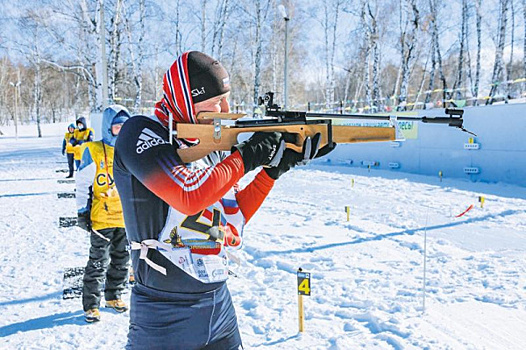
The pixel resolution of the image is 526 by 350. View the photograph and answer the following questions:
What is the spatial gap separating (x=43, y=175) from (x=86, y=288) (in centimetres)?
1177

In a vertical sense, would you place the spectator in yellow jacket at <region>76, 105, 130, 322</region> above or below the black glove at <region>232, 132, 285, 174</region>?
below

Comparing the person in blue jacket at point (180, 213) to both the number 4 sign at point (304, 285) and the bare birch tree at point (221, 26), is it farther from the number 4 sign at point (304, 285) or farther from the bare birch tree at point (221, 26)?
the bare birch tree at point (221, 26)

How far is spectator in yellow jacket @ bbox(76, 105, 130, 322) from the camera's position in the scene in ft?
12.3

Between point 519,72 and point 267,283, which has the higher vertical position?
point 519,72

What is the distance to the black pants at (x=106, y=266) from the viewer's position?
374 centimetres

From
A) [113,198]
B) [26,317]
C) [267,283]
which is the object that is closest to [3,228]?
[26,317]

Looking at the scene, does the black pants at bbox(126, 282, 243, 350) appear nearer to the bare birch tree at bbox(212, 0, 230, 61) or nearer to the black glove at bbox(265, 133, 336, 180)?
the black glove at bbox(265, 133, 336, 180)

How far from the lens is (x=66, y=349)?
10.7ft

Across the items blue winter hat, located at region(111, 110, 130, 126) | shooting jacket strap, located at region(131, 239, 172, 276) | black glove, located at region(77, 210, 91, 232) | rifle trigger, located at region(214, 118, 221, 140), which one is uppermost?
blue winter hat, located at region(111, 110, 130, 126)

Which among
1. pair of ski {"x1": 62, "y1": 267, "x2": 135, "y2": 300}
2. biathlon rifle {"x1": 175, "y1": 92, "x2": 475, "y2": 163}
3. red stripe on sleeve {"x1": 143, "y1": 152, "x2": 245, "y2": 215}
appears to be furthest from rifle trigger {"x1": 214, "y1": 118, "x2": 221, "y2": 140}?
pair of ski {"x1": 62, "y1": 267, "x2": 135, "y2": 300}

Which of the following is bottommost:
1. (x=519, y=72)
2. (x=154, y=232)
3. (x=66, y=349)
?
(x=66, y=349)

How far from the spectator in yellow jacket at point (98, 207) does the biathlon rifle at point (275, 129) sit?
221 centimetres

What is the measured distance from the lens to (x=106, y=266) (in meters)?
3.87

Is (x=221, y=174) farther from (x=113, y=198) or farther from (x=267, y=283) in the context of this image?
(x=267, y=283)
